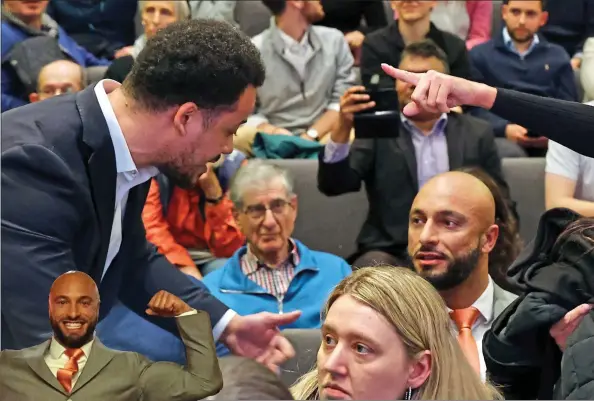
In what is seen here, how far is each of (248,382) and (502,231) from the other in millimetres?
759

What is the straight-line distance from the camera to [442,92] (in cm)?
98

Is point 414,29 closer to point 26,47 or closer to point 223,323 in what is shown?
point 26,47

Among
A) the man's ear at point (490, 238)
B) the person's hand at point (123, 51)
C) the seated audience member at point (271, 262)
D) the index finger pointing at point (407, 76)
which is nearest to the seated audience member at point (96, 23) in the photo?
the person's hand at point (123, 51)

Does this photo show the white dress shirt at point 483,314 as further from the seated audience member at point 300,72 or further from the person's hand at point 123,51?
the person's hand at point 123,51

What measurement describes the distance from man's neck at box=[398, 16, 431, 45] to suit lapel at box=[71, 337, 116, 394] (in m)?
1.27

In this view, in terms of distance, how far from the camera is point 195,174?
3.75ft

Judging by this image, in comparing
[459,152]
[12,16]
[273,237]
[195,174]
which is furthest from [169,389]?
[12,16]

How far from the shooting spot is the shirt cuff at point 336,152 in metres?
1.64

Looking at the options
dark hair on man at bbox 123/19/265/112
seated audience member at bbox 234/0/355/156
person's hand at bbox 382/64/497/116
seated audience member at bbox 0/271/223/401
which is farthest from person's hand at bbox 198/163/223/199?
seated audience member at bbox 0/271/223/401

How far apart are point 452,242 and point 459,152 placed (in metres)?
0.34

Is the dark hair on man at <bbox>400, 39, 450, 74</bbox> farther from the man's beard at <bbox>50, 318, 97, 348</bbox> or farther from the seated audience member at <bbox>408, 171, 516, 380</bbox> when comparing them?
the man's beard at <bbox>50, 318, 97, 348</bbox>

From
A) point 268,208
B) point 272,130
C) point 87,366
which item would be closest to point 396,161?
point 268,208

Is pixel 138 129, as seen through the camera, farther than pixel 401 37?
No

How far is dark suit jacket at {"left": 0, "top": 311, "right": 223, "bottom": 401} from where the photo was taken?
831 millimetres
